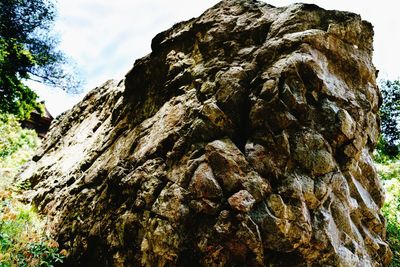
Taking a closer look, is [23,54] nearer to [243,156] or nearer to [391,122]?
[243,156]

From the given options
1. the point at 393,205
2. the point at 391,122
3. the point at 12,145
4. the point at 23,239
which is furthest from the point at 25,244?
the point at 391,122

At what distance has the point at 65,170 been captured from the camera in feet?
24.8

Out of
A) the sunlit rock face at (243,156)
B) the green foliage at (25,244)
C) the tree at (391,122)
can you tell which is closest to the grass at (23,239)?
the green foliage at (25,244)

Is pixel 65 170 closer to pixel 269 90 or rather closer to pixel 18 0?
pixel 269 90

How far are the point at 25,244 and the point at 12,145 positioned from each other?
32.4ft

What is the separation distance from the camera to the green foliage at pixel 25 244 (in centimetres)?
480

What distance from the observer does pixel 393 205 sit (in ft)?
33.1

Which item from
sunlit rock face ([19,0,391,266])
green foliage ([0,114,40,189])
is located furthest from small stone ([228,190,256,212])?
green foliage ([0,114,40,189])

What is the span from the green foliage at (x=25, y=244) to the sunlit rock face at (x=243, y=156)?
0.98 ft

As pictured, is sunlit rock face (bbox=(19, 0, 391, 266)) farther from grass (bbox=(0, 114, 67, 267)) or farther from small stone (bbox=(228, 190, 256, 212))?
grass (bbox=(0, 114, 67, 267))

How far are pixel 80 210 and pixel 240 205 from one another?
11.4 ft

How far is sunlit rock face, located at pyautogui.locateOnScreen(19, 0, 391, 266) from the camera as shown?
3.77 m

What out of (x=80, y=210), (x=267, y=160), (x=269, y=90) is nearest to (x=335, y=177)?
(x=267, y=160)

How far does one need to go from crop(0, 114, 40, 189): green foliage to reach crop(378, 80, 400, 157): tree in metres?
16.5
